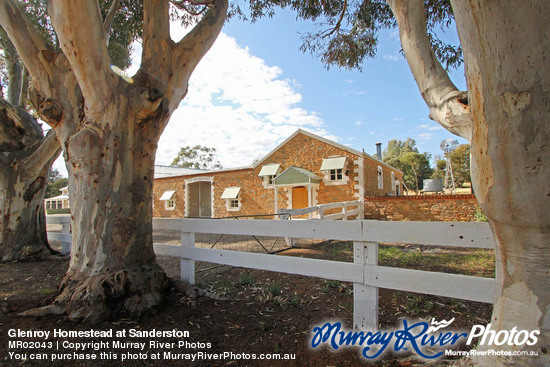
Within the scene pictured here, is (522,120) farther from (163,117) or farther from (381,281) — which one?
(163,117)

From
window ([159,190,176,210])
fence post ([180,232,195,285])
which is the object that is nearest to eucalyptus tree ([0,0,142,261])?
fence post ([180,232,195,285])

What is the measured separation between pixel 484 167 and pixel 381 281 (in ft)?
4.27

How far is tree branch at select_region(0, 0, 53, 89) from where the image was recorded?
333cm

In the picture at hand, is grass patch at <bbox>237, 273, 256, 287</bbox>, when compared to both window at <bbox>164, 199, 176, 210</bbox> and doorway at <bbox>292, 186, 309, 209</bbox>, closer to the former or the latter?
doorway at <bbox>292, 186, 309, 209</bbox>

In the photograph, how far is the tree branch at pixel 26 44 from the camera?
333cm

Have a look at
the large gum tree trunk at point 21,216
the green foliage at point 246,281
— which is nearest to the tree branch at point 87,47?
the green foliage at point 246,281

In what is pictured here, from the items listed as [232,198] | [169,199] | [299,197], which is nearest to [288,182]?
[299,197]

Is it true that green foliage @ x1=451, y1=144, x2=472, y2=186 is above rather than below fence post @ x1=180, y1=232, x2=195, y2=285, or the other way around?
above

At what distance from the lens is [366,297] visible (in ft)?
7.82

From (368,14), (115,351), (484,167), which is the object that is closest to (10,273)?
(115,351)

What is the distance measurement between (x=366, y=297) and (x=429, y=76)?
212 centimetres

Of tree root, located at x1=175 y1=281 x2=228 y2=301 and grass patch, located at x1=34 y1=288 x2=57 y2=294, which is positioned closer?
tree root, located at x1=175 y1=281 x2=228 y2=301

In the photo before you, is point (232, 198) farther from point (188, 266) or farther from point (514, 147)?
point (514, 147)

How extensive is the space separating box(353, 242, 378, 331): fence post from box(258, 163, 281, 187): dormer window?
13.0m
